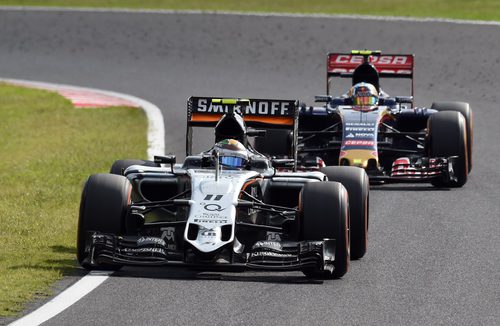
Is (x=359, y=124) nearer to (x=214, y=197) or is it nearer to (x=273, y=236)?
(x=273, y=236)

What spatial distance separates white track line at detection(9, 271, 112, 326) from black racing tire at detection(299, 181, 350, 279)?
162 cm

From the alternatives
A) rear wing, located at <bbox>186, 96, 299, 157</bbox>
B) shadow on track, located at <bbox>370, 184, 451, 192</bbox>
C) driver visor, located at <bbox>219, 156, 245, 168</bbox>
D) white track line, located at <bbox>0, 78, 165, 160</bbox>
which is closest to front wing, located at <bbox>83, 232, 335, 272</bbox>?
driver visor, located at <bbox>219, 156, 245, 168</bbox>

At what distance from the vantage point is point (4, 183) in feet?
55.6

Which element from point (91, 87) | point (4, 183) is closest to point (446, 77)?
point (91, 87)

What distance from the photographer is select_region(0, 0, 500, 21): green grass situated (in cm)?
3475

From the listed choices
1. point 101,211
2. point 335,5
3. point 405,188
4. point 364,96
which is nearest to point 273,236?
point 101,211

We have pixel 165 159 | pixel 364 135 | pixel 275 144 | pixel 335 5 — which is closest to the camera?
pixel 165 159

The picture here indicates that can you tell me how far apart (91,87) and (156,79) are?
1451 millimetres

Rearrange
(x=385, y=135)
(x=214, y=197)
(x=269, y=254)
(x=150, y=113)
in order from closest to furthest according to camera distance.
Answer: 1. (x=269, y=254)
2. (x=214, y=197)
3. (x=385, y=135)
4. (x=150, y=113)

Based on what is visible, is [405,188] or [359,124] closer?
[405,188]

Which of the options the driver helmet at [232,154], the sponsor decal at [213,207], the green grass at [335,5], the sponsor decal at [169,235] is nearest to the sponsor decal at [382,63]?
the driver helmet at [232,154]

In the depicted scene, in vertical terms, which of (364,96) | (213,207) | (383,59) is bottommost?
(213,207)

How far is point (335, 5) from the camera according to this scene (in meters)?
38.4

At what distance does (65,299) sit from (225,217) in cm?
160
